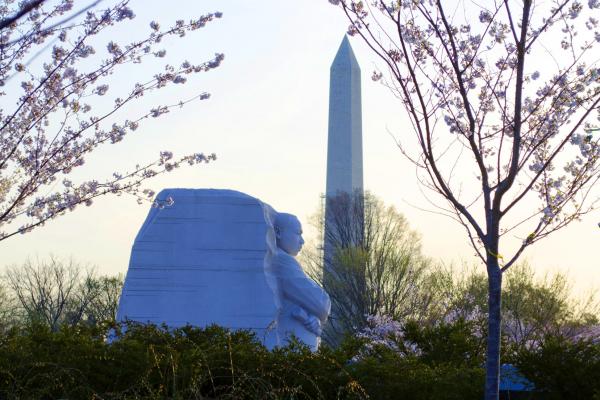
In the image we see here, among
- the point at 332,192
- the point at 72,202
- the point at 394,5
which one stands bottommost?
the point at 72,202

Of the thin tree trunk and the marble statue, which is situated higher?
the marble statue

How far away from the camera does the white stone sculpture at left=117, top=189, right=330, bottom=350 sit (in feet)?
42.0

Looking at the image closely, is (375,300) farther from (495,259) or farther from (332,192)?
(495,259)

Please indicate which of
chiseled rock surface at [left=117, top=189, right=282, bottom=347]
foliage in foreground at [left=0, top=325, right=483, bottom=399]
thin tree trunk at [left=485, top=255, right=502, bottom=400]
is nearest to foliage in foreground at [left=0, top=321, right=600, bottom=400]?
foliage in foreground at [left=0, top=325, right=483, bottom=399]

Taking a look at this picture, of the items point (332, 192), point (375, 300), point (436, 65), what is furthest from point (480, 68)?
point (332, 192)

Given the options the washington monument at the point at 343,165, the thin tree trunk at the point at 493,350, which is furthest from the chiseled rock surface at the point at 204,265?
the washington monument at the point at 343,165

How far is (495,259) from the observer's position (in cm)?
589

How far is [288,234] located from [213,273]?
1438 mm

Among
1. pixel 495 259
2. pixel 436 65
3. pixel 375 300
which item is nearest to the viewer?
pixel 495 259

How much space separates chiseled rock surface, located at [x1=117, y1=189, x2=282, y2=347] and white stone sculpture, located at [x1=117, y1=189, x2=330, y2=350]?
0.05 ft

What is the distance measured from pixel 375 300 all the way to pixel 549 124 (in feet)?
57.5

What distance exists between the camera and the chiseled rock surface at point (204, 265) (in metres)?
12.8

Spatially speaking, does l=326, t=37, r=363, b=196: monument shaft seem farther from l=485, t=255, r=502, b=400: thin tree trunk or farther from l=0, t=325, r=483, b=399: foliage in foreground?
l=485, t=255, r=502, b=400: thin tree trunk

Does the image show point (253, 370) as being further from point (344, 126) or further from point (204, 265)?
point (344, 126)
